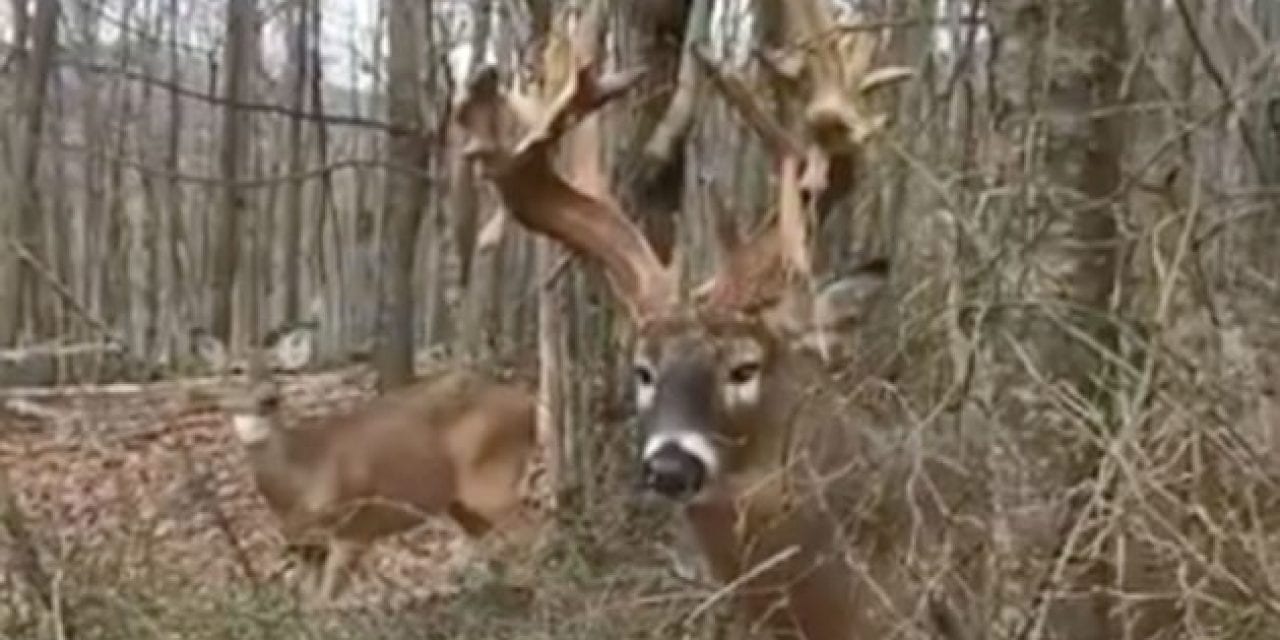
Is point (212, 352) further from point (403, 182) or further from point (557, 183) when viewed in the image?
point (557, 183)

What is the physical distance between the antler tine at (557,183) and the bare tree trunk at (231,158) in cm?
1559

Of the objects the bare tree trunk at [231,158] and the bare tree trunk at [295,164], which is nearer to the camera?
the bare tree trunk at [231,158]

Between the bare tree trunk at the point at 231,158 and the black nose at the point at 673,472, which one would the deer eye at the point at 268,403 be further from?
the bare tree trunk at the point at 231,158

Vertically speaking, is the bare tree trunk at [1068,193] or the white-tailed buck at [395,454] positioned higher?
the bare tree trunk at [1068,193]

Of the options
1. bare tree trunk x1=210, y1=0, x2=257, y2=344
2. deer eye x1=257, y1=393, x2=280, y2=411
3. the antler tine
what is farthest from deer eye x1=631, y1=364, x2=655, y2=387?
bare tree trunk x1=210, y1=0, x2=257, y2=344

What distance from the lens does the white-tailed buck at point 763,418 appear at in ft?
17.9

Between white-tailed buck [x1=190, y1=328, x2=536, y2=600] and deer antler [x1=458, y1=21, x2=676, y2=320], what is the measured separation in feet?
11.6

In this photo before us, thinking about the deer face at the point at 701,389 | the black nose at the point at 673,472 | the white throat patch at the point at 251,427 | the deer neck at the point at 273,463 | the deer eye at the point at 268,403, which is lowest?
the deer neck at the point at 273,463

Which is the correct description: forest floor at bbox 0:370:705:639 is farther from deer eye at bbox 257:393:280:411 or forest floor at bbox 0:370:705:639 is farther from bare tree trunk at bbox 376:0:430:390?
bare tree trunk at bbox 376:0:430:390

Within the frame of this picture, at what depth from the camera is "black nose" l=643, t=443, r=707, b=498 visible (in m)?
6.42

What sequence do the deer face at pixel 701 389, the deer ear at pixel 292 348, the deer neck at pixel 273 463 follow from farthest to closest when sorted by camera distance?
1. the deer ear at pixel 292 348
2. the deer neck at pixel 273 463
3. the deer face at pixel 701 389

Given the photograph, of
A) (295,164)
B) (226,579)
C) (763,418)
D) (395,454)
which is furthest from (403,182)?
(295,164)

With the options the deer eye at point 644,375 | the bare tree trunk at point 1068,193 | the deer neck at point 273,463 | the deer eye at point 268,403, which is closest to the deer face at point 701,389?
the deer eye at point 644,375

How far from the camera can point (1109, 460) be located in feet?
15.1
